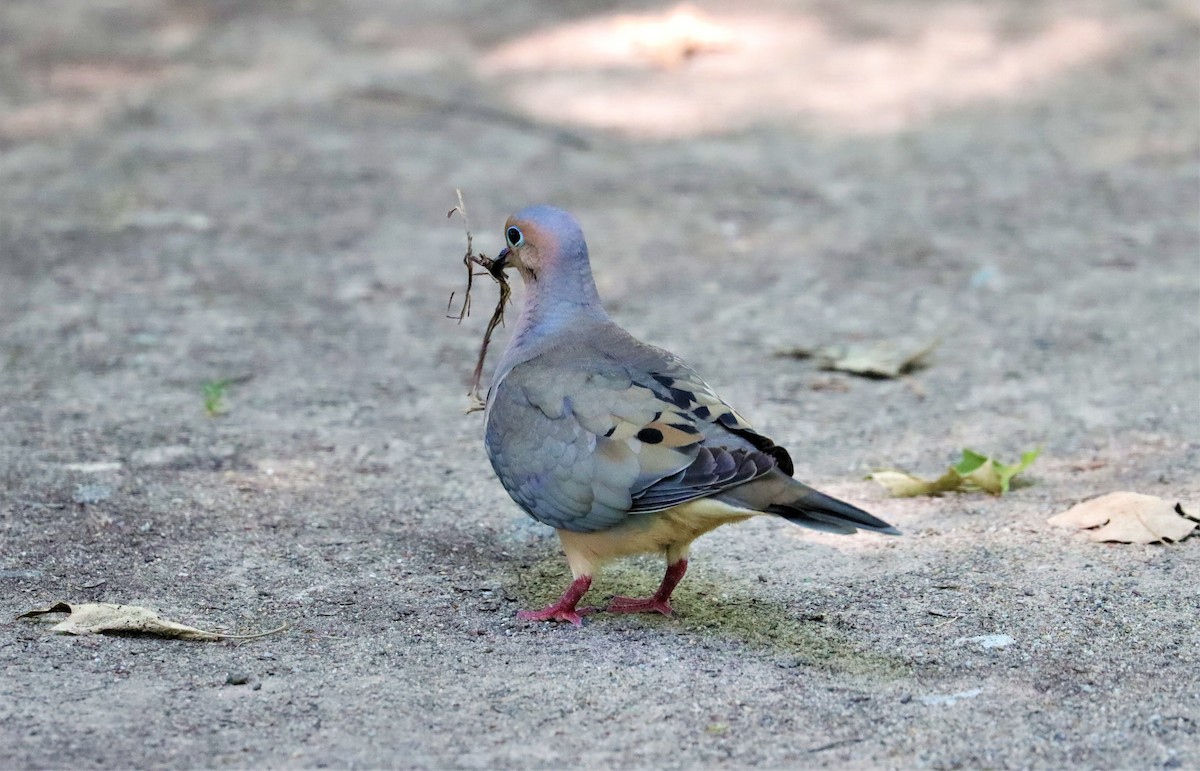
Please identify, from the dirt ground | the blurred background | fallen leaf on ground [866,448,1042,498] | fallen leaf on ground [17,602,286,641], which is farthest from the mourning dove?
the blurred background

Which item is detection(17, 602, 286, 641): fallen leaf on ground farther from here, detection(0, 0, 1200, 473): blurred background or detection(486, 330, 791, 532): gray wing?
detection(0, 0, 1200, 473): blurred background

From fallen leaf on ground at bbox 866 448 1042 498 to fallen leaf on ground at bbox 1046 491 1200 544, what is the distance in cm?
29


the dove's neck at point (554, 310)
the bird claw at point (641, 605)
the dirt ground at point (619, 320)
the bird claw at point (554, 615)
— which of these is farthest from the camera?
the dove's neck at point (554, 310)

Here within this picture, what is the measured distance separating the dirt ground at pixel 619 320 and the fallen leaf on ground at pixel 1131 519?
63mm

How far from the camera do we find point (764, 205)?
7.94 meters

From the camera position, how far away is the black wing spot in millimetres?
3703

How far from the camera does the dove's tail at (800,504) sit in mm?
3424

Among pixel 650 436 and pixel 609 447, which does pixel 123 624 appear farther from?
pixel 650 436

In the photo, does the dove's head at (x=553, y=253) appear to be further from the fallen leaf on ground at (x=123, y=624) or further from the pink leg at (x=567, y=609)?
the fallen leaf on ground at (x=123, y=624)

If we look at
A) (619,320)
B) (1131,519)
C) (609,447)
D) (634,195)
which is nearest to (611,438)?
(609,447)

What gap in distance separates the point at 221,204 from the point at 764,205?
9.56ft

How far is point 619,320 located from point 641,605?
8.91 ft

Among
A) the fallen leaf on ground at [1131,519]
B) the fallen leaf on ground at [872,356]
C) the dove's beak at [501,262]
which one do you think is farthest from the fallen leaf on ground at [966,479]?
the dove's beak at [501,262]

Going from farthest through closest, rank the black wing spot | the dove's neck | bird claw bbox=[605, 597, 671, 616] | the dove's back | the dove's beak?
1. the dove's beak
2. the dove's neck
3. bird claw bbox=[605, 597, 671, 616]
4. the black wing spot
5. the dove's back
